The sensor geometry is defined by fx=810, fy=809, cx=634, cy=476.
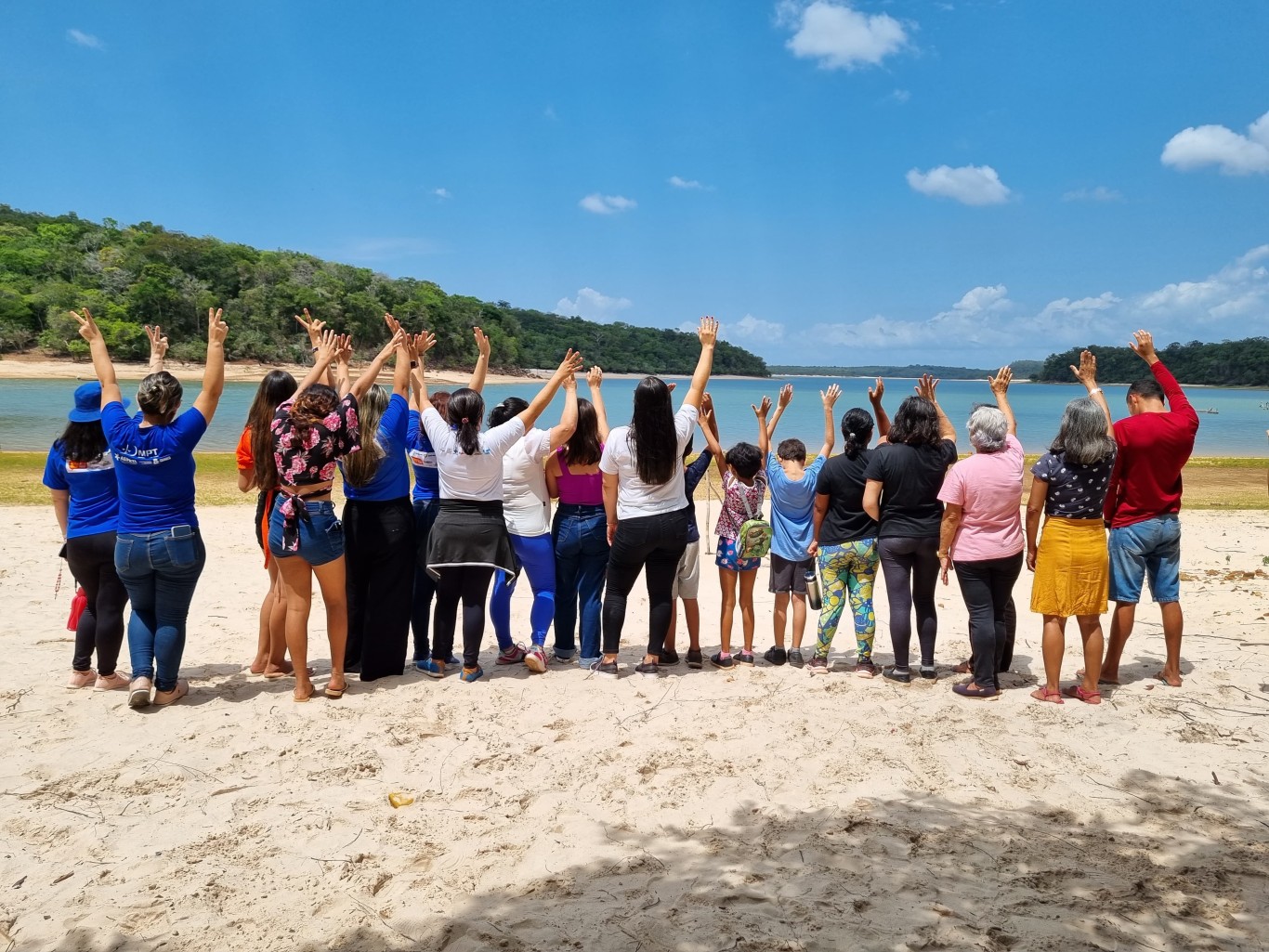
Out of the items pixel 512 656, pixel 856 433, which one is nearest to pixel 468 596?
pixel 512 656

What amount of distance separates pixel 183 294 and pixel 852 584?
294 ft

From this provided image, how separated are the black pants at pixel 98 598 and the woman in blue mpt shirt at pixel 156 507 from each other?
0.98 ft

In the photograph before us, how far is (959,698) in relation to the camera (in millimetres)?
5289

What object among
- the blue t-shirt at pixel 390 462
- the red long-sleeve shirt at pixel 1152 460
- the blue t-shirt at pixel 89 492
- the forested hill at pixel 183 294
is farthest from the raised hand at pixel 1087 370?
the forested hill at pixel 183 294

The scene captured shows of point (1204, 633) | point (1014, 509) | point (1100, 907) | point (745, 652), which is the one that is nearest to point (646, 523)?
point (745, 652)

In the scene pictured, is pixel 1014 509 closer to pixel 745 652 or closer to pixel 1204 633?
pixel 745 652

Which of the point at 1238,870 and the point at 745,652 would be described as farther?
the point at 745,652

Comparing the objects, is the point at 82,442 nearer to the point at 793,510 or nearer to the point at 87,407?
the point at 87,407

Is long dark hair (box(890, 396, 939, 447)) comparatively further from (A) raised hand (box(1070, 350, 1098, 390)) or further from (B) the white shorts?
(B) the white shorts

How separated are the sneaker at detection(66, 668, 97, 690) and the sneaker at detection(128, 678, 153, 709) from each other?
2.01ft

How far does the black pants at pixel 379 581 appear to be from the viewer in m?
5.36

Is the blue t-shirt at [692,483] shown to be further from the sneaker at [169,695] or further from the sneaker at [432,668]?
the sneaker at [169,695]

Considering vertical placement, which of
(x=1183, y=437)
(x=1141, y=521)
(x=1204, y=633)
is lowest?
(x=1204, y=633)

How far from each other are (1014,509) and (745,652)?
7.20 feet
